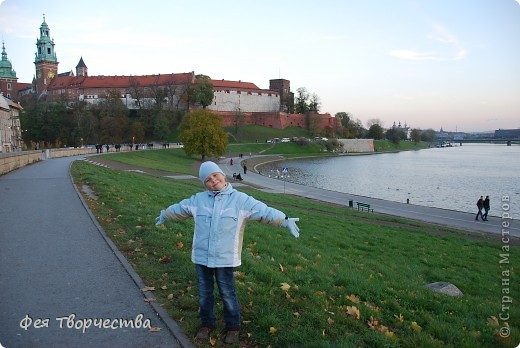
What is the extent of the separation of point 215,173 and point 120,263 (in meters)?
3.37

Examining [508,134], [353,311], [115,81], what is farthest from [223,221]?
[508,134]

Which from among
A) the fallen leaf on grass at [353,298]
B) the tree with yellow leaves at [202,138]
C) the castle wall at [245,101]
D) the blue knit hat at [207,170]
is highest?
the castle wall at [245,101]

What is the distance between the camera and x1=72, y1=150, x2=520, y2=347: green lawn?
4.89 m

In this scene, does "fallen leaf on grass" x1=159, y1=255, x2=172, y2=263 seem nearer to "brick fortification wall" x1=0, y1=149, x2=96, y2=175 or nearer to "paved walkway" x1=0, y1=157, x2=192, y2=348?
"paved walkway" x1=0, y1=157, x2=192, y2=348

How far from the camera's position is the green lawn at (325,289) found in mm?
4895

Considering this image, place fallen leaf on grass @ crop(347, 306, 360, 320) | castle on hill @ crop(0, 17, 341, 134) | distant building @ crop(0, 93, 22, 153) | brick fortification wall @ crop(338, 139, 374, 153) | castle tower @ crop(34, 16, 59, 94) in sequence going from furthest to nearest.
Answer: brick fortification wall @ crop(338, 139, 374, 153) < castle tower @ crop(34, 16, 59, 94) < castle on hill @ crop(0, 17, 341, 134) < distant building @ crop(0, 93, 22, 153) < fallen leaf on grass @ crop(347, 306, 360, 320)

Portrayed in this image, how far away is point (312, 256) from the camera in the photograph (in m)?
9.26

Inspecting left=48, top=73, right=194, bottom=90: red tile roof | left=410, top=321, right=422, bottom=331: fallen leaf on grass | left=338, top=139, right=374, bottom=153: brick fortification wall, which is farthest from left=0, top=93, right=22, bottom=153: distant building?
left=338, top=139, right=374, bottom=153: brick fortification wall

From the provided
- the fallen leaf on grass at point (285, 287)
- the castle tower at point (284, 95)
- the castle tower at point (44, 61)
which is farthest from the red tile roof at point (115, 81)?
the fallen leaf on grass at point (285, 287)

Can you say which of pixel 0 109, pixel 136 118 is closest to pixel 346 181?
pixel 0 109

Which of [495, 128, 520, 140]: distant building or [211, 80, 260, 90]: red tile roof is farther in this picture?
[495, 128, 520, 140]: distant building

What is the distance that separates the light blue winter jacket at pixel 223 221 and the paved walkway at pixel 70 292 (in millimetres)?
979

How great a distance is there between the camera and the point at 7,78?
121m

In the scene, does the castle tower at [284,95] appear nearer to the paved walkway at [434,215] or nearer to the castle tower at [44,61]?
the castle tower at [44,61]
